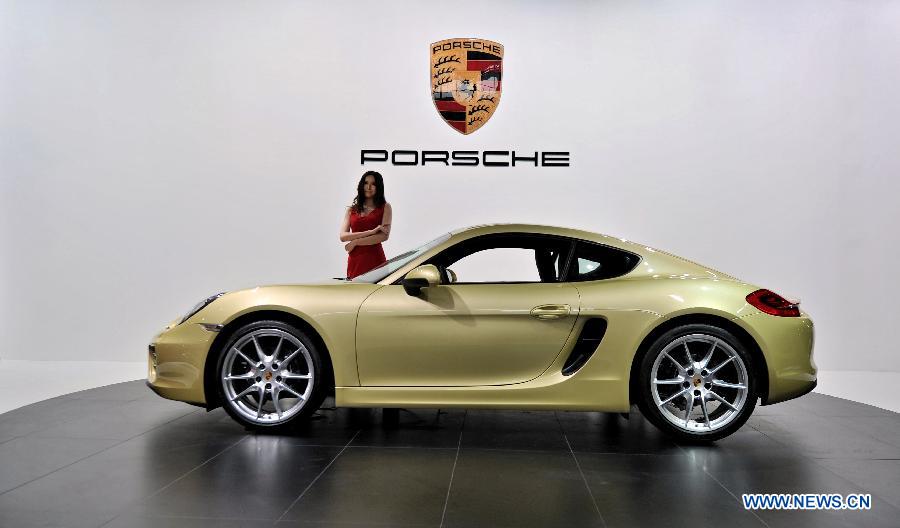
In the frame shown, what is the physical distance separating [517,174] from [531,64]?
1087 millimetres

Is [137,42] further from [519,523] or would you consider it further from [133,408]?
A: [519,523]

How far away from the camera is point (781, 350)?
10.1 ft

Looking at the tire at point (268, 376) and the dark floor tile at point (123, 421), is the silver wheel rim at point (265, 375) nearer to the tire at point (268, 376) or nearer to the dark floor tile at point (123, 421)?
the tire at point (268, 376)

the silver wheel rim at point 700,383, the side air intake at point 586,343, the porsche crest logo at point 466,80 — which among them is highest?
the porsche crest logo at point 466,80

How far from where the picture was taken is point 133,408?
399cm

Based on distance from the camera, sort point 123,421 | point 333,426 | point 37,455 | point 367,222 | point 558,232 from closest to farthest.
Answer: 1. point 37,455
2. point 558,232
3. point 333,426
4. point 123,421
5. point 367,222

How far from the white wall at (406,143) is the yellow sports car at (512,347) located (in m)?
2.74

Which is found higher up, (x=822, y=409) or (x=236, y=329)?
(x=236, y=329)

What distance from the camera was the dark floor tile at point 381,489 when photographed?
223 cm

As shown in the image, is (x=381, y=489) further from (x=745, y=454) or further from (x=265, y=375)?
(x=745, y=454)

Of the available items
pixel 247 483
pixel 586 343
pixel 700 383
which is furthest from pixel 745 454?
pixel 247 483

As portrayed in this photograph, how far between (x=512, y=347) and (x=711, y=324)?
1046 millimetres

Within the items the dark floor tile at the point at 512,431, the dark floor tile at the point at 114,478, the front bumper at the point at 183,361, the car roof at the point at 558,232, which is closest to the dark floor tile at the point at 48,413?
the dark floor tile at the point at 114,478

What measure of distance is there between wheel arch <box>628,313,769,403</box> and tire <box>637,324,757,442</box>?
29mm
